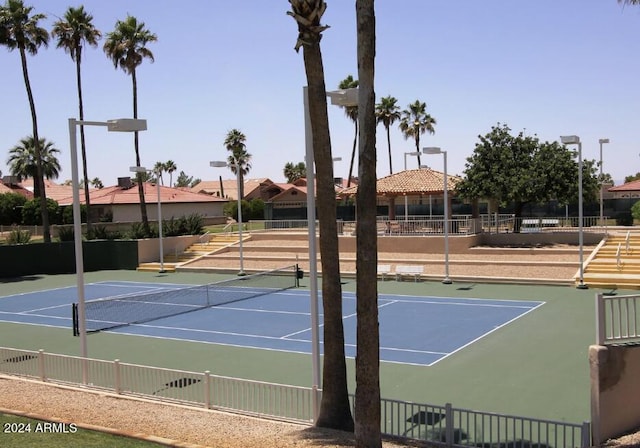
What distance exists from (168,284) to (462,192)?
18168mm

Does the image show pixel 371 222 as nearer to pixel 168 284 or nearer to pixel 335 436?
pixel 335 436

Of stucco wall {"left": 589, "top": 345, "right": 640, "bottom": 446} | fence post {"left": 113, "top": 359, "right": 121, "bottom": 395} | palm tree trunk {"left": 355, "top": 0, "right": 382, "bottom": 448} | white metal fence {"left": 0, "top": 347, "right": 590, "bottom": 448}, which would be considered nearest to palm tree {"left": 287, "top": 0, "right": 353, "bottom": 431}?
white metal fence {"left": 0, "top": 347, "right": 590, "bottom": 448}

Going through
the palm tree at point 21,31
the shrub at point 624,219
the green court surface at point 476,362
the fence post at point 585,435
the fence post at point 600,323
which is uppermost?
the palm tree at point 21,31

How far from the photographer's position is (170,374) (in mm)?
13438

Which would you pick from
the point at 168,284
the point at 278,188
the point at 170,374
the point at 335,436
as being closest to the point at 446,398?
the point at 335,436

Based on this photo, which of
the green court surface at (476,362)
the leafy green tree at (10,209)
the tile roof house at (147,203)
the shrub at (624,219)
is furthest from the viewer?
the tile roof house at (147,203)

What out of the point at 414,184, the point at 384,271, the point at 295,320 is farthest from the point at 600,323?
the point at 414,184

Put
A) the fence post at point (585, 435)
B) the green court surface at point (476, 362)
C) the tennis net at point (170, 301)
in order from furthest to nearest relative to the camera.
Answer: the tennis net at point (170, 301) → the green court surface at point (476, 362) → the fence post at point (585, 435)

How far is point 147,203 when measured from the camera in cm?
6738

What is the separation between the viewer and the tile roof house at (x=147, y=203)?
65.9 metres

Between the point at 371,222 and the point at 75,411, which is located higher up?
the point at 371,222

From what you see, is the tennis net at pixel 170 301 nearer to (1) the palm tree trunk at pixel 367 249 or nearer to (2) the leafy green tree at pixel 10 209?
(1) the palm tree trunk at pixel 367 249

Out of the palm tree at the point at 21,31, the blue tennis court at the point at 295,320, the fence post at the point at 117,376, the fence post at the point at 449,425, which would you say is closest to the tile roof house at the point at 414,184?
the blue tennis court at the point at 295,320

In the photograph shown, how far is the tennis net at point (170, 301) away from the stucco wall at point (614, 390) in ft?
50.9
